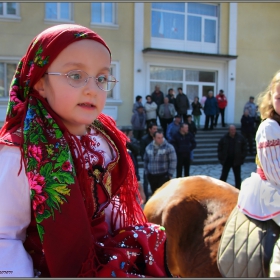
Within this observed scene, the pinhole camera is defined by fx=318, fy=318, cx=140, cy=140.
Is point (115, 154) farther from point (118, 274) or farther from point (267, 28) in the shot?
point (267, 28)

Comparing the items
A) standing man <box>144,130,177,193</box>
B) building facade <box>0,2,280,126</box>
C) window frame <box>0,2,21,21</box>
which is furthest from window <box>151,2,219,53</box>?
standing man <box>144,130,177,193</box>

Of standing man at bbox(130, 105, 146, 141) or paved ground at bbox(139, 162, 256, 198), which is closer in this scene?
paved ground at bbox(139, 162, 256, 198)

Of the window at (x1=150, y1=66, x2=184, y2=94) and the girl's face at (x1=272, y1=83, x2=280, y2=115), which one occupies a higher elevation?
the window at (x1=150, y1=66, x2=184, y2=94)

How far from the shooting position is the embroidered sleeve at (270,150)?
208cm

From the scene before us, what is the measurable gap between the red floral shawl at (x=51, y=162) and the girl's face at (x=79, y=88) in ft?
0.07

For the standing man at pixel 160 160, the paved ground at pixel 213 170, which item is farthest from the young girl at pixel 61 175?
the paved ground at pixel 213 170

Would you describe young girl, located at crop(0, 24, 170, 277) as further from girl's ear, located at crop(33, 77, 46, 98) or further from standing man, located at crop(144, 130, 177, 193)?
standing man, located at crop(144, 130, 177, 193)

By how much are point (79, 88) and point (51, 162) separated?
27cm

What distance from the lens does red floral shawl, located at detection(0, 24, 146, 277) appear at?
978 mm

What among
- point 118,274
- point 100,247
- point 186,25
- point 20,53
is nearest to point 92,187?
point 100,247

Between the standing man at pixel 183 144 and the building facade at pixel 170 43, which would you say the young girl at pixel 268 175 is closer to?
the standing man at pixel 183 144

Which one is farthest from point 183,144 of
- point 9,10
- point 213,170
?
point 9,10

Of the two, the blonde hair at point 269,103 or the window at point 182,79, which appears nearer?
the blonde hair at point 269,103

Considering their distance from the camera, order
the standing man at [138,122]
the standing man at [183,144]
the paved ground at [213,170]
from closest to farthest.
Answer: the standing man at [183,144], the paved ground at [213,170], the standing man at [138,122]
